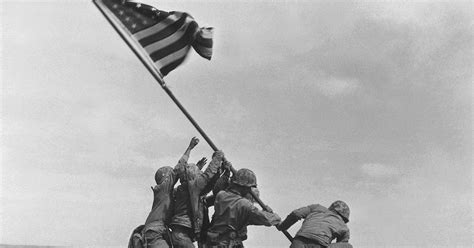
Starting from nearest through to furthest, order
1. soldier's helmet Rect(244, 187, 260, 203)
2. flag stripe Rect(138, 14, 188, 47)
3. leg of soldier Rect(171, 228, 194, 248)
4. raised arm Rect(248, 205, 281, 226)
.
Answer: raised arm Rect(248, 205, 281, 226) < leg of soldier Rect(171, 228, 194, 248) < flag stripe Rect(138, 14, 188, 47) < soldier's helmet Rect(244, 187, 260, 203)

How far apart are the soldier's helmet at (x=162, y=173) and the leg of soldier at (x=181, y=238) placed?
0.92 m

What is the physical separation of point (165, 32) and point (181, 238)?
3.37 metres

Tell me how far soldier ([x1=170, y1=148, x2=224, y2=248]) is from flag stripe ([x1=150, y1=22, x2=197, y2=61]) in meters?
1.87

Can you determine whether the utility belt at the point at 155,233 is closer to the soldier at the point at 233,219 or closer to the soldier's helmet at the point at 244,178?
the soldier at the point at 233,219

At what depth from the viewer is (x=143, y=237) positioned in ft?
35.1

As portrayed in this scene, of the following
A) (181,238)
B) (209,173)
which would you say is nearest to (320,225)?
(209,173)

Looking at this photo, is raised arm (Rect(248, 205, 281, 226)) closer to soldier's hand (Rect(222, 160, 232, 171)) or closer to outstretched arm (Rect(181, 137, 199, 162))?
soldier's hand (Rect(222, 160, 232, 171))

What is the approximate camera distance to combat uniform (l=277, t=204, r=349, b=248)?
10508 millimetres

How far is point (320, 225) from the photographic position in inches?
418

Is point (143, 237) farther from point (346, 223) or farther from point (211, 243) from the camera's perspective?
point (346, 223)

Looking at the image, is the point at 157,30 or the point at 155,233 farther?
the point at 157,30

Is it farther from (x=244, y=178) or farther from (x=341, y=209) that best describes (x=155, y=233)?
(x=341, y=209)

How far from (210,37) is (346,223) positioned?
153 inches

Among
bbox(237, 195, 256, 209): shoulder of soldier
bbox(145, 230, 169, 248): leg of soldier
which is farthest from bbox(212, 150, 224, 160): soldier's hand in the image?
bbox(145, 230, 169, 248): leg of soldier
